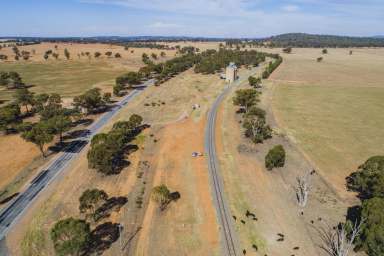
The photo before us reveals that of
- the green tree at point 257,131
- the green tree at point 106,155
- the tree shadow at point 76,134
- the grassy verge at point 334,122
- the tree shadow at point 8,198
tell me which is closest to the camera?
the tree shadow at point 8,198

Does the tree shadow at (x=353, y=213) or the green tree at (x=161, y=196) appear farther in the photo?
the green tree at (x=161, y=196)

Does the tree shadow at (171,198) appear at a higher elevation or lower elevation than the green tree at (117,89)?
lower

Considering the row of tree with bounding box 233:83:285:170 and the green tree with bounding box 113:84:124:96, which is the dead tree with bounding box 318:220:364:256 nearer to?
the row of tree with bounding box 233:83:285:170

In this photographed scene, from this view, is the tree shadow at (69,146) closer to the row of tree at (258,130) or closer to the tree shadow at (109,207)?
the tree shadow at (109,207)

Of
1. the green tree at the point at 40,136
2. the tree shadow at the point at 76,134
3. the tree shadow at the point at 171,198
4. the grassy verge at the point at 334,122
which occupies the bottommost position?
the tree shadow at the point at 171,198

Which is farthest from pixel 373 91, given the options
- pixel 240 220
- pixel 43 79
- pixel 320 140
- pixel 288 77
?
pixel 43 79

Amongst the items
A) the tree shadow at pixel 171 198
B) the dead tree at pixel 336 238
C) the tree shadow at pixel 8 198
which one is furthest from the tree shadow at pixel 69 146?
the dead tree at pixel 336 238

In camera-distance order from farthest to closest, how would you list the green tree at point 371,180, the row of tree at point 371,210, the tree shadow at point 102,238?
1. the green tree at point 371,180
2. the tree shadow at point 102,238
3. the row of tree at point 371,210

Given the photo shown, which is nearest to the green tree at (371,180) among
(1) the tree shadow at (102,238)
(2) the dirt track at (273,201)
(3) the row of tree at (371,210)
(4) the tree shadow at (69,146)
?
(3) the row of tree at (371,210)
